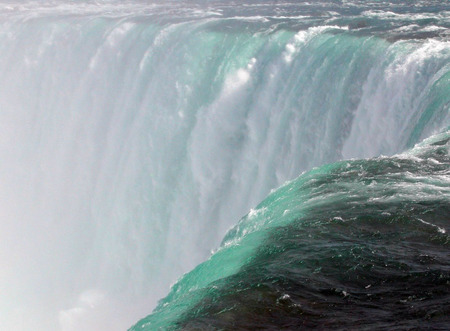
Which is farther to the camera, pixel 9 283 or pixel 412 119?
pixel 9 283

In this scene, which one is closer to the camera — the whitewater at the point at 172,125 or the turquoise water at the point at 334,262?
the turquoise water at the point at 334,262

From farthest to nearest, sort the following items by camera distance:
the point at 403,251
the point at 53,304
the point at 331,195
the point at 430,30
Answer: the point at 53,304 → the point at 430,30 → the point at 331,195 → the point at 403,251

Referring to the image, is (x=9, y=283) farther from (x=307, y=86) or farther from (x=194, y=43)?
(x=307, y=86)

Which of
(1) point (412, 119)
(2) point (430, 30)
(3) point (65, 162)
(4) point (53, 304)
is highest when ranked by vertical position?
(2) point (430, 30)

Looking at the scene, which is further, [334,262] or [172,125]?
[172,125]

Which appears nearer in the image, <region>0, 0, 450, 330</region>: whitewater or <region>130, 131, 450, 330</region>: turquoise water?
<region>130, 131, 450, 330</region>: turquoise water

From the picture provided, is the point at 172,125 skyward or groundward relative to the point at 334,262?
groundward

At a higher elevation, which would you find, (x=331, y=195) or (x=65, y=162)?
(x=331, y=195)

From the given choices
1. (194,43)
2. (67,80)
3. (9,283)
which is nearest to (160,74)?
(194,43)
